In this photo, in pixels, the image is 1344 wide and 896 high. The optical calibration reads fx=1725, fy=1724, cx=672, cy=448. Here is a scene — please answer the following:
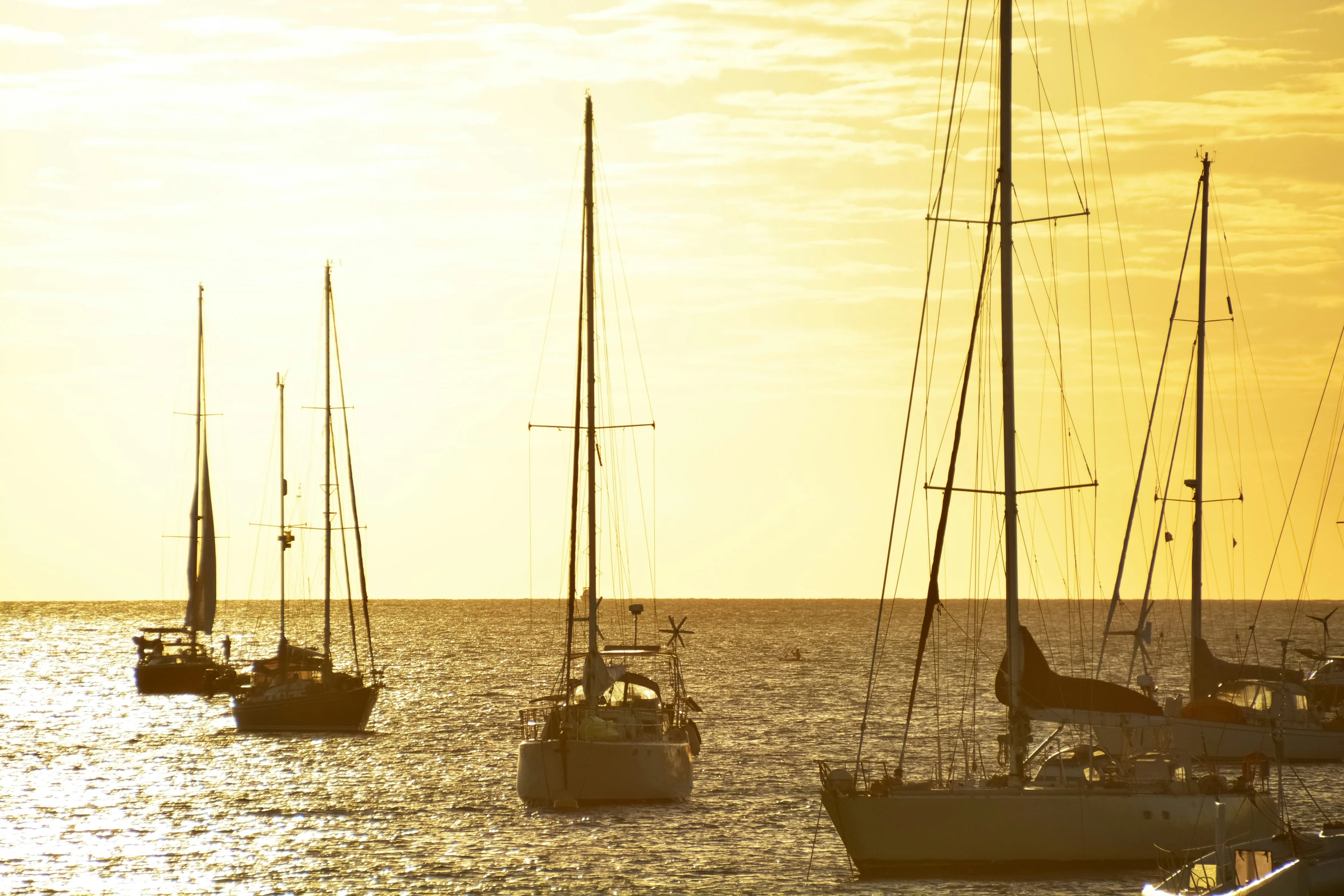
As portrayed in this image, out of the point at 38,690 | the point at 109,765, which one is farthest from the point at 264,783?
the point at 38,690

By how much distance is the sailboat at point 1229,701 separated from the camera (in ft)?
180

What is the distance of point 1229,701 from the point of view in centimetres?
5741

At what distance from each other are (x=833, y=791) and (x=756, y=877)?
5.24 m

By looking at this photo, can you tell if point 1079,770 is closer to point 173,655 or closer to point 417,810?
point 417,810

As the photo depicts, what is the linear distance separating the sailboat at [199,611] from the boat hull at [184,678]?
3cm

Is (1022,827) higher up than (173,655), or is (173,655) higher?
(173,655)

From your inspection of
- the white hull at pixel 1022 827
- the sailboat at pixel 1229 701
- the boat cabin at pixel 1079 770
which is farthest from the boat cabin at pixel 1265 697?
the boat cabin at pixel 1079 770

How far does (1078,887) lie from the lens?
112ft

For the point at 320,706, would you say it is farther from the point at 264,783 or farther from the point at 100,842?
the point at 100,842

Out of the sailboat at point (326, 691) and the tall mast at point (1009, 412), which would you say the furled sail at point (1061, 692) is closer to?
the tall mast at point (1009, 412)

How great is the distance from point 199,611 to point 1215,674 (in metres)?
58.3

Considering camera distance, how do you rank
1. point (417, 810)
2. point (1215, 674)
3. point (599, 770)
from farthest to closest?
point (1215, 674)
point (417, 810)
point (599, 770)

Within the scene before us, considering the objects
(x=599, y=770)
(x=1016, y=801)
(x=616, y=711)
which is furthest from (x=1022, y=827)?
(x=616, y=711)

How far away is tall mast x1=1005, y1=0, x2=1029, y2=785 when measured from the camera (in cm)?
3503
